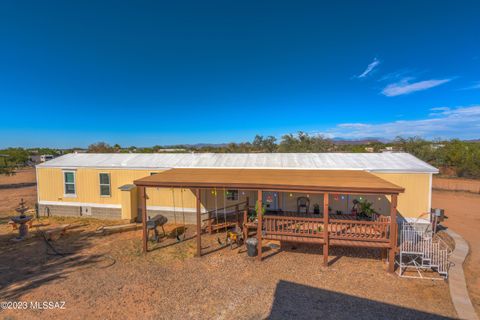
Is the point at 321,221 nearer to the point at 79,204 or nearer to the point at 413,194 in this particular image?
the point at 413,194

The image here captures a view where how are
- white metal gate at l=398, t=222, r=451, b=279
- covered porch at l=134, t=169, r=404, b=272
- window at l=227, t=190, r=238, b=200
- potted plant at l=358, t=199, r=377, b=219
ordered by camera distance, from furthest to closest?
1. window at l=227, t=190, r=238, b=200
2. potted plant at l=358, t=199, r=377, b=219
3. covered porch at l=134, t=169, r=404, b=272
4. white metal gate at l=398, t=222, r=451, b=279

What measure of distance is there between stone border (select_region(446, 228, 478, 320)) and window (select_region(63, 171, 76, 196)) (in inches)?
676

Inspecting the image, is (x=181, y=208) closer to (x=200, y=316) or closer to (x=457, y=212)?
(x=200, y=316)

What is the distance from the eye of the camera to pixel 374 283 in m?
6.89

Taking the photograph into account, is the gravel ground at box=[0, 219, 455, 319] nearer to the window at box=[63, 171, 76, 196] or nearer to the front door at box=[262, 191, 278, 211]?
the front door at box=[262, 191, 278, 211]

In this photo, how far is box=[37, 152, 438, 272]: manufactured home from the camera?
8.23 m

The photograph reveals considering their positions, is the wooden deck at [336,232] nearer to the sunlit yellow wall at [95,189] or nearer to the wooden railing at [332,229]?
the wooden railing at [332,229]

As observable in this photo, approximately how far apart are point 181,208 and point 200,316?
24.1 ft

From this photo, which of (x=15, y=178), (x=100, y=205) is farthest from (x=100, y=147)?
(x=100, y=205)

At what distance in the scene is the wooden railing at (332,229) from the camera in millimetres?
7727

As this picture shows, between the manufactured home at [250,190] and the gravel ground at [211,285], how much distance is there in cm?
93

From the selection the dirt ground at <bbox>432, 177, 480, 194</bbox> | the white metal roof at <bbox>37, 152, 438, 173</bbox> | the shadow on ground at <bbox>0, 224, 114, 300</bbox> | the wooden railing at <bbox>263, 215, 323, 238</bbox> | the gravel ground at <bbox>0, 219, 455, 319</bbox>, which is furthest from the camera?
the dirt ground at <bbox>432, 177, 480, 194</bbox>

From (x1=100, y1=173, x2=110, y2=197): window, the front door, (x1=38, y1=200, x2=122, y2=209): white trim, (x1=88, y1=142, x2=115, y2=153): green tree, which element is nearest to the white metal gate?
the front door

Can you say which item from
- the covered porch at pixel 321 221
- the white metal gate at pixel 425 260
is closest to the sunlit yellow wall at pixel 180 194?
the covered porch at pixel 321 221
